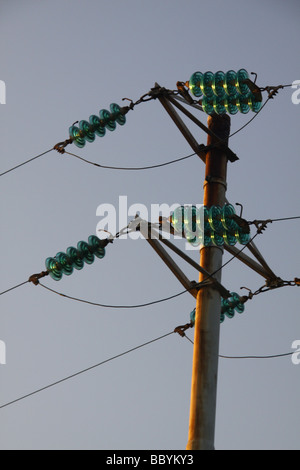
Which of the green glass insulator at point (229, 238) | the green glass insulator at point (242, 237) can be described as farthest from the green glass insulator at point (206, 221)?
the green glass insulator at point (242, 237)

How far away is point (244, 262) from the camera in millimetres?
18672

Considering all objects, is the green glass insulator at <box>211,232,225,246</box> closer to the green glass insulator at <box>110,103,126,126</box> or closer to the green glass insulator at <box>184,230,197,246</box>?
the green glass insulator at <box>184,230,197,246</box>

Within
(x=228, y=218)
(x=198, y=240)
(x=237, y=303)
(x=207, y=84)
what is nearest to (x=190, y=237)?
(x=198, y=240)

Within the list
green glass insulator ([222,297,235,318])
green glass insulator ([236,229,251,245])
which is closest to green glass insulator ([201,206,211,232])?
green glass insulator ([236,229,251,245])

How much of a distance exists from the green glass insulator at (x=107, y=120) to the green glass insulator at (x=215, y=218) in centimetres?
384

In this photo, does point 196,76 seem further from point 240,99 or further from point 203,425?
point 203,425

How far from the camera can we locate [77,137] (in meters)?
21.3

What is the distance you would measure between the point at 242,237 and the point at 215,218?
0.76 meters

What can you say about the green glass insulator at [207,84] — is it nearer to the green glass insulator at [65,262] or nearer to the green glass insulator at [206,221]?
the green glass insulator at [206,221]

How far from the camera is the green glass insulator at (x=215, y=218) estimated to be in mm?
17734

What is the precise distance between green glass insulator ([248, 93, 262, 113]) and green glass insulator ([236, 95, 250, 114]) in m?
0.07

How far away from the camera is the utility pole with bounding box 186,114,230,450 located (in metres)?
16.1

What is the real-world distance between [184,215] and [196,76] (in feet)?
8.57

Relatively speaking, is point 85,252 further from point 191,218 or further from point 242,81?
point 242,81
